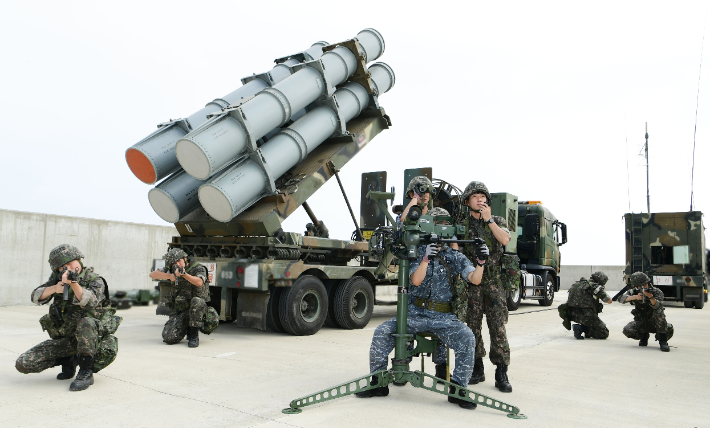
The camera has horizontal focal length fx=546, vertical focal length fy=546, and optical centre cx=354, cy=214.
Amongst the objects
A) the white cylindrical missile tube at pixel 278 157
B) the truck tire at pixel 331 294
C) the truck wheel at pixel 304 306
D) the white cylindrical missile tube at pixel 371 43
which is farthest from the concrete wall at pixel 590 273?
the truck wheel at pixel 304 306

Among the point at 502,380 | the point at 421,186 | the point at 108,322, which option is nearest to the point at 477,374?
the point at 502,380

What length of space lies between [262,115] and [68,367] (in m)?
3.50

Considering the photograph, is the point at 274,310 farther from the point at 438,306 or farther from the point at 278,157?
the point at 438,306

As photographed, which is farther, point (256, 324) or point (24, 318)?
point (24, 318)

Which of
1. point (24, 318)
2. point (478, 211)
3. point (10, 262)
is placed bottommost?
point (24, 318)

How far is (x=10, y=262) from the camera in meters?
10.7

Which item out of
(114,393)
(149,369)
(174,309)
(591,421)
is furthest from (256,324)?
(591,421)

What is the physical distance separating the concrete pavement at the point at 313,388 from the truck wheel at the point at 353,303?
68cm

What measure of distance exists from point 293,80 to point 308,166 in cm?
121

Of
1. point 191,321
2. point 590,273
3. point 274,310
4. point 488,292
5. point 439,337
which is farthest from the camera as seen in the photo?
point 590,273

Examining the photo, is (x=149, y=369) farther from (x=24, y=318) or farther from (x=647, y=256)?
(x=647, y=256)

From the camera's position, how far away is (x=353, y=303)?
788 cm

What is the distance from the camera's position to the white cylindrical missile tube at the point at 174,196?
6688 millimetres

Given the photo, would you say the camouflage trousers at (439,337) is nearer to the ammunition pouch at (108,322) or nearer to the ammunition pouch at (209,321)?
the ammunition pouch at (108,322)
